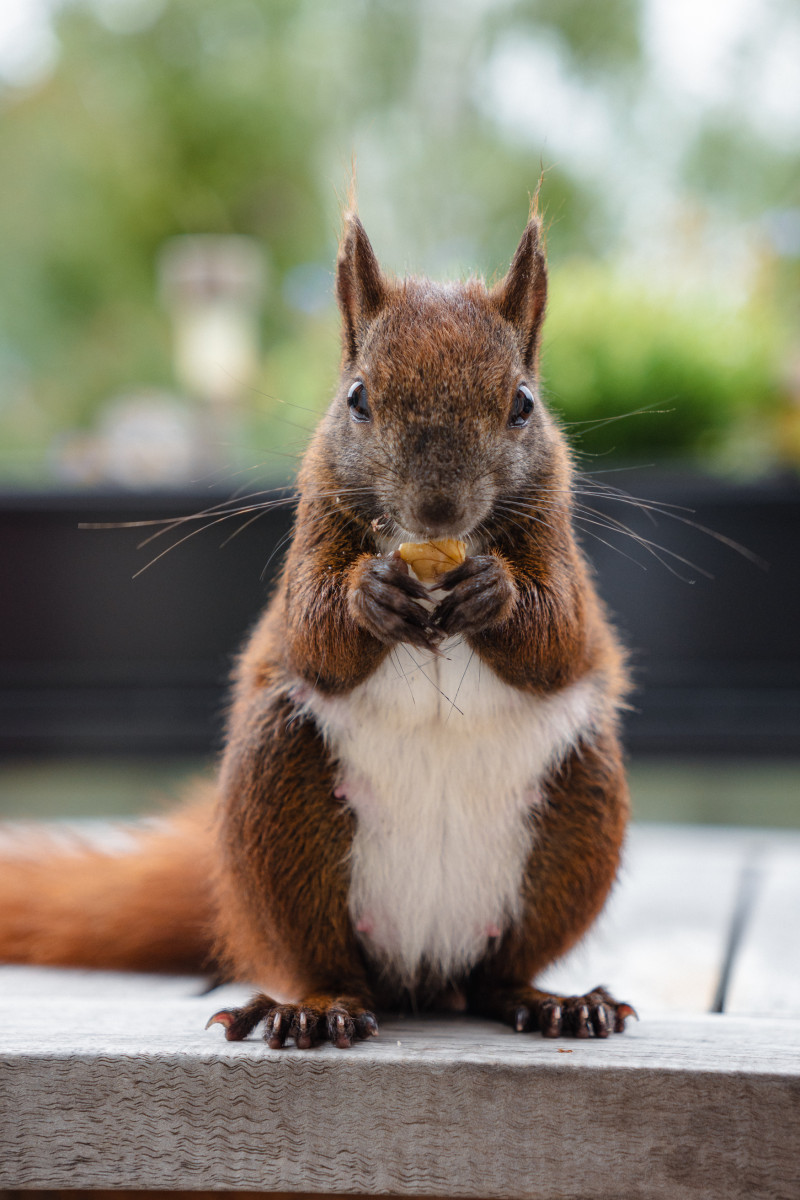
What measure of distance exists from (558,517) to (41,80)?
5.27 m

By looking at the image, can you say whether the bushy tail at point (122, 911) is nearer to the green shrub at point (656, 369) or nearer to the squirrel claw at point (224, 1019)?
the squirrel claw at point (224, 1019)

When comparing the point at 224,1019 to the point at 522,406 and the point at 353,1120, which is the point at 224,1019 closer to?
the point at 353,1120

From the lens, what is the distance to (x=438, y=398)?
0.88 metres

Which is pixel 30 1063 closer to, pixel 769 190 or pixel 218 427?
pixel 218 427

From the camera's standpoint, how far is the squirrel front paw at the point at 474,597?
870mm

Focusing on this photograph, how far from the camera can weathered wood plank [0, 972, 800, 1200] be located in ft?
2.70

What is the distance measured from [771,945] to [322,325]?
9.64ft

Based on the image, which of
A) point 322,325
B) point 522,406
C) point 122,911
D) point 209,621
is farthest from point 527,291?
point 322,325

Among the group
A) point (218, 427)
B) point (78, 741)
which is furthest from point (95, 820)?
point (218, 427)

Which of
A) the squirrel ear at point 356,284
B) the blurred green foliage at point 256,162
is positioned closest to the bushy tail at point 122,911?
the squirrel ear at point 356,284

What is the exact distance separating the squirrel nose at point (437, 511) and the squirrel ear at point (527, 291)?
0.21 metres

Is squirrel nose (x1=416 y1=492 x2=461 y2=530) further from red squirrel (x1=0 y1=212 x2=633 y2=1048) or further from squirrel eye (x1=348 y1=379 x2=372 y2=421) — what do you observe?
squirrel eye (x1=348 y1=379 x2=372 y2=421)

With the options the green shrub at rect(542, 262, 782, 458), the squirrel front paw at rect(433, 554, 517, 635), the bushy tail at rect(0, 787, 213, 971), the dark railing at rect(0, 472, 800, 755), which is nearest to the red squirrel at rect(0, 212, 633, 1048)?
the squirrel front paw at rect(433, 554, 517, 635)

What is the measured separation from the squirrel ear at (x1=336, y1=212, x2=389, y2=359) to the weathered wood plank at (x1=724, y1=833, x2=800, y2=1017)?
707 mm
